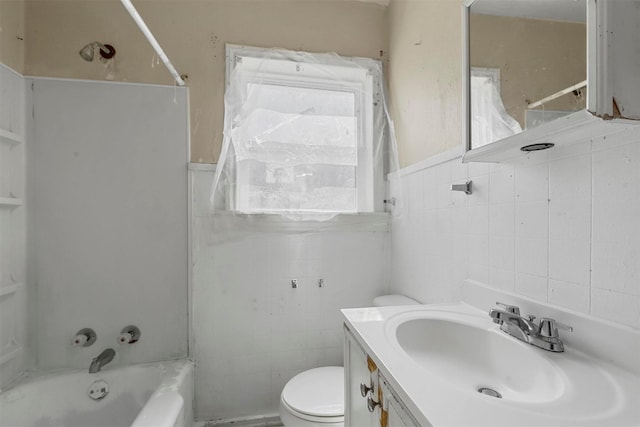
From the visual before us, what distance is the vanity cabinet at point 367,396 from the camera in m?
0.64

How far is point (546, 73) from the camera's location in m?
0.74

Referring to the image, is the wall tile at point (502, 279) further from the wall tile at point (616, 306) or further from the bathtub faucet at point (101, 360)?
the bathtub faucet at point (101, 360)

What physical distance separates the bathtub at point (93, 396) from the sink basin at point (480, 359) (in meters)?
1.07

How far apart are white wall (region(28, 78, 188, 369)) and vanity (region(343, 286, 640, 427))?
1.14 m

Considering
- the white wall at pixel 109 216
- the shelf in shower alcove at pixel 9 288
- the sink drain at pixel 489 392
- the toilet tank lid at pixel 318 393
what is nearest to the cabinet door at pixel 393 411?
the sink drain at pixel 489 392

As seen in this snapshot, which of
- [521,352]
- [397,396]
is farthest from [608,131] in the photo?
[397,396]

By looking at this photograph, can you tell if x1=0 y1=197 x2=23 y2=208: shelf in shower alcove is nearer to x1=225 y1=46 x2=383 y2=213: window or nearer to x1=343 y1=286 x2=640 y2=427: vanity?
x1=225 y1=46 x2=383 y2=213: window

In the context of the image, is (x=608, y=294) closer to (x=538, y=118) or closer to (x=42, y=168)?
(x=538, y=118)

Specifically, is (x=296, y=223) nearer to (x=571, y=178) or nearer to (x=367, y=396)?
(x=367, y=396)

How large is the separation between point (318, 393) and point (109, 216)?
53.8 inches

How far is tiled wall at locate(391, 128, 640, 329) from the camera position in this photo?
0.66 meters

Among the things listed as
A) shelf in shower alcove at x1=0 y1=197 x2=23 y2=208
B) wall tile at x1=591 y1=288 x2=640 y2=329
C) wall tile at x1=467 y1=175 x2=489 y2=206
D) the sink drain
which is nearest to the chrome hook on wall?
wall tile at x1=467 y1=175 x2=489 y2=206

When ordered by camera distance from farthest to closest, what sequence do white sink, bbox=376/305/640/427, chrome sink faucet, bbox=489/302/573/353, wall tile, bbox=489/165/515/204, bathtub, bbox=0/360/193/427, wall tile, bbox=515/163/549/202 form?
bathtub, bbox=0/360/193/427, wall tile, bbox=489/165/515/204, wall tile, bbox=515/163/549/202, chrome sink faucet, bbox=489/302/573/353, white sink, bbox=376/305/640/427

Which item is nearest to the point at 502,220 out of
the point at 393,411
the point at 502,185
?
the point at 502,185
